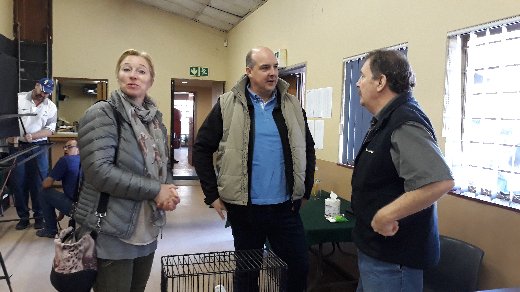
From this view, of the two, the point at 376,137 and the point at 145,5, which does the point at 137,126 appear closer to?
the point at 376,137

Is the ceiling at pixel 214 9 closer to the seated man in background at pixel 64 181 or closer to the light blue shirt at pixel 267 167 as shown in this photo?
the seated man in background at pixel 64 181

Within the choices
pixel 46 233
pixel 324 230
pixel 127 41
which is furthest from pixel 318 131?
pixel 127 41

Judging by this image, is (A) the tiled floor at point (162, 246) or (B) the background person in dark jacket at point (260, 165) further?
(A) the tiled floor at point (162, 246)

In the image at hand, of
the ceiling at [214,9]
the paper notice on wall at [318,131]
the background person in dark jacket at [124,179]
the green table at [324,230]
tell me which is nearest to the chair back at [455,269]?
the green table at [324,230]

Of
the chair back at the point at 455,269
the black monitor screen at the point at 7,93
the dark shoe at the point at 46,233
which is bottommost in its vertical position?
the dark shoe at the point at 46,233

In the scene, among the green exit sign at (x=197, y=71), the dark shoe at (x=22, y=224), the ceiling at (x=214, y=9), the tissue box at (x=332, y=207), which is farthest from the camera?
the green exit sign at (x=197, y=71)

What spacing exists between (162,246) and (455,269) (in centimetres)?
275

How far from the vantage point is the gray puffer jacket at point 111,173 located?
4.70 feet

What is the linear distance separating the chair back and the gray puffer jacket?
153 centimetres

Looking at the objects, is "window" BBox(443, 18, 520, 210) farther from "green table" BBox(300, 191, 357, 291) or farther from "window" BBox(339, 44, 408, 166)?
"window" BBox(339, 44, 408, 166)

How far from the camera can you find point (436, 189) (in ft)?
4.17

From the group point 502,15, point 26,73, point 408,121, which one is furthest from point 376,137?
point 26,73

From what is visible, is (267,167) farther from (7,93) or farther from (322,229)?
(7,93)

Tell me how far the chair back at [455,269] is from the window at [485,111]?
0.95 feet
